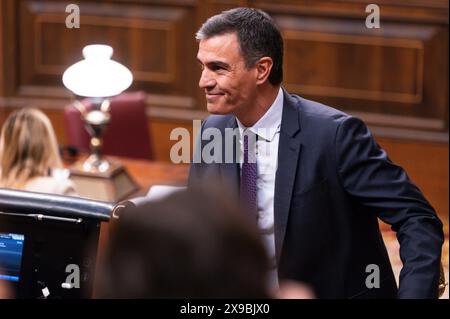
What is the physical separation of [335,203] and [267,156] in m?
0.22

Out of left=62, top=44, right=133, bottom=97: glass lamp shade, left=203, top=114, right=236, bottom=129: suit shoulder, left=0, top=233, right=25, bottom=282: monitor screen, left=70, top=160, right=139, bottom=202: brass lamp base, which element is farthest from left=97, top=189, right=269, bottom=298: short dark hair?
left=70, top=160, right=139, bottom=202: brass lamp base

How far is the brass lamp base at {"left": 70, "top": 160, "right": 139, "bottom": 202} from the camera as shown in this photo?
434cm

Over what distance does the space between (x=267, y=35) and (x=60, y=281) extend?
31.4 inches

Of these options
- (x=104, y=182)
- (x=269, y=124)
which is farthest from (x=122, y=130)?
(x=269, y=124)

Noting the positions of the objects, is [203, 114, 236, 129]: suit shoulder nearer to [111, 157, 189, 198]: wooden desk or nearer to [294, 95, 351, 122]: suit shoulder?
[294, 95, 351, 122]: suit shoulder

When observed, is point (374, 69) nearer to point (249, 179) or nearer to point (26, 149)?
point (26, 149)

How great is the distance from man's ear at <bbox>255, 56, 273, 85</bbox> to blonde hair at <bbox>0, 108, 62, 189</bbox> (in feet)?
5.83

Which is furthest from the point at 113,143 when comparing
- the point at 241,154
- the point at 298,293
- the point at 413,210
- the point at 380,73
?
the point at 298,293

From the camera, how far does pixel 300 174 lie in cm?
231

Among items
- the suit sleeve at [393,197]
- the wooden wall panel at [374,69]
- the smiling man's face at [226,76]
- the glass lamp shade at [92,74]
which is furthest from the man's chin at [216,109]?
the wooden wall panel at [374,69]

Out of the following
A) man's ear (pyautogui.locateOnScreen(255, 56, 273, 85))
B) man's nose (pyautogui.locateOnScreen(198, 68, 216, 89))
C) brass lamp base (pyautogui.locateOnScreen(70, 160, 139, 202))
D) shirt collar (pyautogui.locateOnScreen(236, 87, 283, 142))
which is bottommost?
shirt collar (pyautogui.locateOnScreen(236, 87, 283, 142))

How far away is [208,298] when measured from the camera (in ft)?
3.78

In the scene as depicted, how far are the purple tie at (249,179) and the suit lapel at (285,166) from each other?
0.23ft

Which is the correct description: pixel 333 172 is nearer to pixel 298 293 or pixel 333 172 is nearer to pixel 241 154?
pixel 241 154
